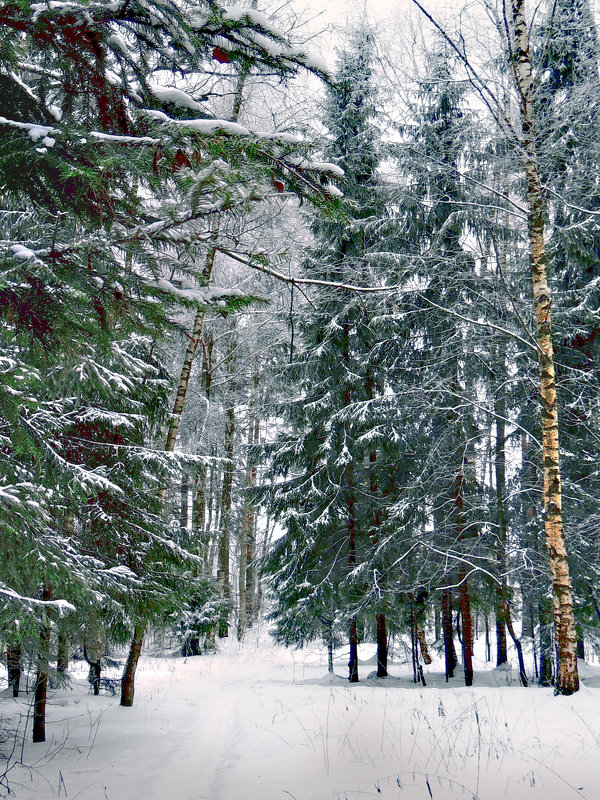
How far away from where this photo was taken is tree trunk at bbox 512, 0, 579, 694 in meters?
6.41

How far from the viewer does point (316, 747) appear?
5125 mm

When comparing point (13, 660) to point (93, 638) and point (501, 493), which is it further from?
point (501, 493)

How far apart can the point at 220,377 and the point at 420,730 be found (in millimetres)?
11025

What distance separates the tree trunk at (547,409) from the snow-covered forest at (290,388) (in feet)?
0.13

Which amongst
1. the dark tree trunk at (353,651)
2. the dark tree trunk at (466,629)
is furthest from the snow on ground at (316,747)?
the dark tree trunk at (466,629)

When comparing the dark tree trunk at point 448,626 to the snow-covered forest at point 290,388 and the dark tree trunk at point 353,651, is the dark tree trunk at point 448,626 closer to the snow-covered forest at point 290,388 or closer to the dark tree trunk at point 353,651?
the snow-covered forest at point 290,388

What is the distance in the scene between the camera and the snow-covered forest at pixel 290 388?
3.19 m

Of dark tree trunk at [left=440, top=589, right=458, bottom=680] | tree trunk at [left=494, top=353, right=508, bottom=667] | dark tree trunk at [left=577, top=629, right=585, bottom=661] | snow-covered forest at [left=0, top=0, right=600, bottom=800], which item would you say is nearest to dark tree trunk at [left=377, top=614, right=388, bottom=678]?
snow-covered forest at [left=0, top=0, right=600, bottom=800]

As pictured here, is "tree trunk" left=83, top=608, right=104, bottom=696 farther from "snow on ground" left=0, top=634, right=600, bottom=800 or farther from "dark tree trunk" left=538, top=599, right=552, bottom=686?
"dark tree trunk" left=538, top=599, right=552, bottom=686

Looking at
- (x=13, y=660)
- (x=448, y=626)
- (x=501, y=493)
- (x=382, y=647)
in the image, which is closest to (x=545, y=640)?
(x=448, y=626)

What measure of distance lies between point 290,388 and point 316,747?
947cm

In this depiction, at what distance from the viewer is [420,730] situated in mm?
5430

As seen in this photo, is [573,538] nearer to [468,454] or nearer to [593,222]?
[468,454]

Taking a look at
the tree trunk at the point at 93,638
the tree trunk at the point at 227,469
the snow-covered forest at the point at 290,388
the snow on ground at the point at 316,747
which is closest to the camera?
the snow-covered forest at the point at 290,388
